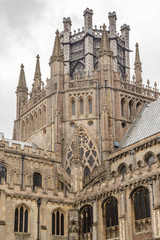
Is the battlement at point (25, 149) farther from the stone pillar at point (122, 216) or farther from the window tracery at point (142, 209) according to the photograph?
the window tracery at point (142, 209)

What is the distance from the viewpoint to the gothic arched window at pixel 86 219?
4822 cm

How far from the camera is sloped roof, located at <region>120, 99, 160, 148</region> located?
54234 millimetres

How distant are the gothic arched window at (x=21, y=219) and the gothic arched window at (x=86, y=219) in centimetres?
606

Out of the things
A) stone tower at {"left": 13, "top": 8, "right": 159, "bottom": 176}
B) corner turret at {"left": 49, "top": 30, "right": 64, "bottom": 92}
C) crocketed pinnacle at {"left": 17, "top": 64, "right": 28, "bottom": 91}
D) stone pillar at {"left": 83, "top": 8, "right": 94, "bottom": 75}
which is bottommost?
stone tower at {"left": 13, "top": 8, "right": 159, "bottom": 176}

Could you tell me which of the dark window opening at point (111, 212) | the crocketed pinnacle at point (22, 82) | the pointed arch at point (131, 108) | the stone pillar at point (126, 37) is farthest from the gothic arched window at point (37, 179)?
the stone pillar at point (126, 37)

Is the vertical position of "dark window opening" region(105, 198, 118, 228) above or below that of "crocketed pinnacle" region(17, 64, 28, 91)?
below

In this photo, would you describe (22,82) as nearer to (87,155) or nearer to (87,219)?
(87,155)

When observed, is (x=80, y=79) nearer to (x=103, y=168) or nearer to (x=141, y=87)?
(x=141, y=87)

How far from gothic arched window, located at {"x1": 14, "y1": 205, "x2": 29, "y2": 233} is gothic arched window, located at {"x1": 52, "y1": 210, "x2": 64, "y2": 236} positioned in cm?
314

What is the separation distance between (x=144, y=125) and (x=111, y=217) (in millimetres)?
15329

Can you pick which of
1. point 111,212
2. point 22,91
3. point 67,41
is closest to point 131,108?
point 22,91

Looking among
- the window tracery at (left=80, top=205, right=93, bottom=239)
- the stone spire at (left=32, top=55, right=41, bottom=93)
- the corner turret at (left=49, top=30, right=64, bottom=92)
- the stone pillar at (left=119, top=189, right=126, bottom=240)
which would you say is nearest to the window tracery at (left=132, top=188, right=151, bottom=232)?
the stone pillar at (left=119, top=189, right=126, bottom=240)

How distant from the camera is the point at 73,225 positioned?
160 feet

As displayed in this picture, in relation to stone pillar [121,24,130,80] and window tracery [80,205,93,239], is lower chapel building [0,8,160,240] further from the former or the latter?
stone pillar [121,24,130,80]
